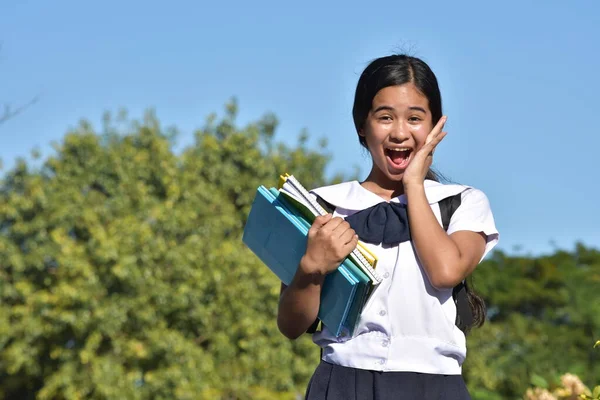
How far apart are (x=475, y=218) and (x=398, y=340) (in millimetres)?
347

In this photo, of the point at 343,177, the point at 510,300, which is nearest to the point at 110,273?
the point at 343,177

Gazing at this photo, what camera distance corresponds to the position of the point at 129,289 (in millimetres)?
19203

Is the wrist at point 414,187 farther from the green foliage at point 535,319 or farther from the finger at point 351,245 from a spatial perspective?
the green foliage at point 535,319

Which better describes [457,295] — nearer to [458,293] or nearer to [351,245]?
[458,293]

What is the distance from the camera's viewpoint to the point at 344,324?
2.53 m

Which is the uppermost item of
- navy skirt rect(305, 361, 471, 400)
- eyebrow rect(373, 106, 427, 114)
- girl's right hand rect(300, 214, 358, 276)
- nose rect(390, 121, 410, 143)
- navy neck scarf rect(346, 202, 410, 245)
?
eyebrow rect(373, 106, 427, 114)

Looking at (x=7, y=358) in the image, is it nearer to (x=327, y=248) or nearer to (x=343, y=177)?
(x=343, y=177)

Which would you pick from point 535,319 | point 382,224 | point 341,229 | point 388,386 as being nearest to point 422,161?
point 382,224

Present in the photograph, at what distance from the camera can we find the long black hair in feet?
8.89

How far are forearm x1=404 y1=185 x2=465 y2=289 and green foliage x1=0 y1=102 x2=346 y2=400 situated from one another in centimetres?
1620

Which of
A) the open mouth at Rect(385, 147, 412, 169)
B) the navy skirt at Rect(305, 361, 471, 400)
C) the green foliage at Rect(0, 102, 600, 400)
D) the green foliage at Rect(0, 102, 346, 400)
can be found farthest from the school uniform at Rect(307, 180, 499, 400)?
the green foliage at Rect(0, 102, 346, 400)

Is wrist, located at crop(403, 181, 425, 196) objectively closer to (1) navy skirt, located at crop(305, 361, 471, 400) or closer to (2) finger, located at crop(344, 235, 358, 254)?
(2) finger, located at crop(344, 235, 358, 254)

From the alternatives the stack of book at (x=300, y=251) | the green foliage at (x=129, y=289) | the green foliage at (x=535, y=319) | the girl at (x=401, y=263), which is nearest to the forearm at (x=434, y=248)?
the girl at (x=401, y=263)

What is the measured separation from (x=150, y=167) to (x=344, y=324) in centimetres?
2086
